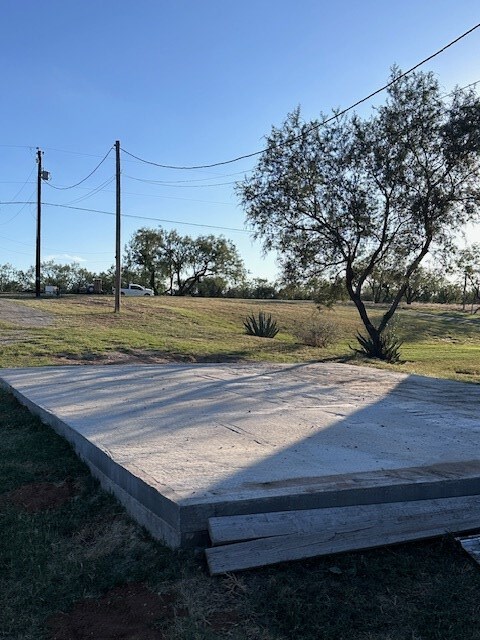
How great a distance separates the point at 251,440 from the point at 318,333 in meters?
15.7

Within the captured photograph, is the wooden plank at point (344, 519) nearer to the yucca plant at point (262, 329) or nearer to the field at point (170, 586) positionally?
the field at point (170, 586)

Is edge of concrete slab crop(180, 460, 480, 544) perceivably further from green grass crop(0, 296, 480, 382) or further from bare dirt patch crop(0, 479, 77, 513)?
green grass crop(0, 296, 480, 382)

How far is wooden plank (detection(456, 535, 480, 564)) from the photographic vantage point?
2922 millimetres

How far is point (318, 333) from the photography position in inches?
787

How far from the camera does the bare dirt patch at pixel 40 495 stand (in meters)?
3.78

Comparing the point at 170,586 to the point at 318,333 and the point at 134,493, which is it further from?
the point at 318,333

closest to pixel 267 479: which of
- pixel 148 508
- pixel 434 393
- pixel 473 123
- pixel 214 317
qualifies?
pixel 148 508

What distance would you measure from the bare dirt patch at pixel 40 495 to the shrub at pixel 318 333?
630 inches

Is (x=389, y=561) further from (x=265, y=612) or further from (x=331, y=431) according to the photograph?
(x=331, y=431)

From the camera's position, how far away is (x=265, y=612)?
248cm

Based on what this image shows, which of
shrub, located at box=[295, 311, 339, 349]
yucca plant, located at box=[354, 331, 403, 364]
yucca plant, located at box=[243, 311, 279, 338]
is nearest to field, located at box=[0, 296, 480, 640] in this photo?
yucca plant, located at box=[354, 331, 403, 364]

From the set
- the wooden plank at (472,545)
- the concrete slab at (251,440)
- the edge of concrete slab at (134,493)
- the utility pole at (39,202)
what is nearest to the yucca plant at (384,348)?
the concrete slab at (251,440)

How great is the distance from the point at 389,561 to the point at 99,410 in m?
3.61

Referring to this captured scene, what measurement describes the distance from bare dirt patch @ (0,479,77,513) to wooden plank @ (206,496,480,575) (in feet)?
5.05
